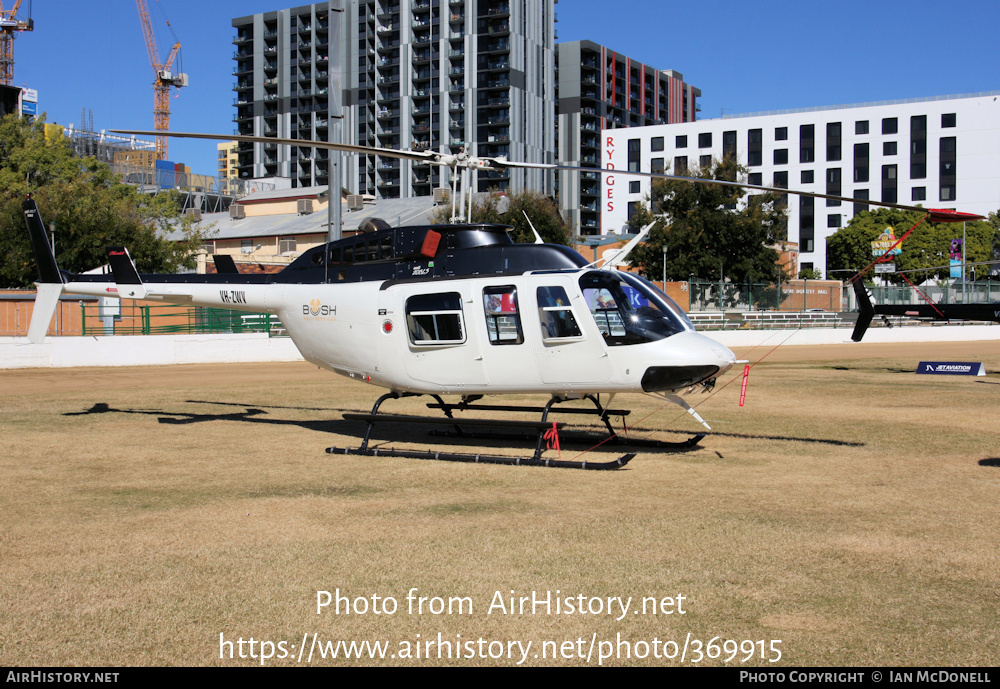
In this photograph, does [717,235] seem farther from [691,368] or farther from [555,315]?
[691,368]

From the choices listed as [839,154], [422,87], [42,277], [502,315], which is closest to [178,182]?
[422,87]

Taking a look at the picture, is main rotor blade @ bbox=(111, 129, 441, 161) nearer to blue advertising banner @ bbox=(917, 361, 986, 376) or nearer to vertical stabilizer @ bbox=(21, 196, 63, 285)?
vertical stabilizer @ bbox=(21, 196, 63, 285)

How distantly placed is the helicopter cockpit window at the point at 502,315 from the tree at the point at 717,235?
50.0 metres

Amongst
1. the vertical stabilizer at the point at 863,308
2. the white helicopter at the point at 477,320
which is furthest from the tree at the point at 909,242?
the white helicopter at the point at 477,320

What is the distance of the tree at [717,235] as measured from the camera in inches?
2381

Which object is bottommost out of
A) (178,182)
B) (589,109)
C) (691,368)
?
(691,368)

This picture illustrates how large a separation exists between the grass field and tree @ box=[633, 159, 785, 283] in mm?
48267

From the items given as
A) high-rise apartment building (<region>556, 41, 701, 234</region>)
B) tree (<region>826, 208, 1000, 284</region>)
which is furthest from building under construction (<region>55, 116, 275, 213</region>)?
tree (<region>826, 208, 1000, 284</region>)

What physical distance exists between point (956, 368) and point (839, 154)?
290ft

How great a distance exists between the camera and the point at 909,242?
88625 mm

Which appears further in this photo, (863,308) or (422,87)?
(422,87)

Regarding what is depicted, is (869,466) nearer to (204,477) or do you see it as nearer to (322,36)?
(204,477)

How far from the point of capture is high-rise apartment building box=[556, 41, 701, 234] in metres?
125

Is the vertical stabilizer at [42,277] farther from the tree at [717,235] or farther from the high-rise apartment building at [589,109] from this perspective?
the high-rise apartment building at [589,109]
